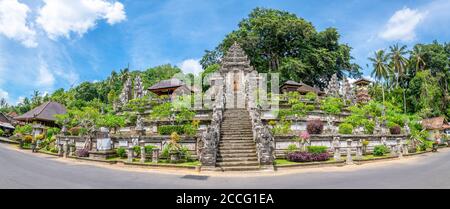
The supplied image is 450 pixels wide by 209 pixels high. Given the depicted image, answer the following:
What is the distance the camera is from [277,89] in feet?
142

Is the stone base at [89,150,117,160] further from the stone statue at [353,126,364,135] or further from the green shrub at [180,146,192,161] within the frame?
the stone statue at [353,126,364,135]

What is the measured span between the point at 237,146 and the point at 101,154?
9.27 meters

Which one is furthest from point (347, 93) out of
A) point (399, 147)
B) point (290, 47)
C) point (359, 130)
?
point (399, 147)

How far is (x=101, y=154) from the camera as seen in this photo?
61.9 ft

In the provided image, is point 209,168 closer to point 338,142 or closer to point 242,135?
point 242,135

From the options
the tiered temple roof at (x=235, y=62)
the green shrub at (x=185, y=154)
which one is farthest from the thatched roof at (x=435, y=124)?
the green shrub at (x=185, y=154)

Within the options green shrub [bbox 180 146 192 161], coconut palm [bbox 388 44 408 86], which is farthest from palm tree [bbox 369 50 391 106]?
green shrub [bbox 180 146 192 161]

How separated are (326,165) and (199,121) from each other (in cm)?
1040

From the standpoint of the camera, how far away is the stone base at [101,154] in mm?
18781

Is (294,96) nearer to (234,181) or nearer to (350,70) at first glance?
(234,181)

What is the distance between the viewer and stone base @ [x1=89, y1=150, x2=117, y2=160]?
61.6ft

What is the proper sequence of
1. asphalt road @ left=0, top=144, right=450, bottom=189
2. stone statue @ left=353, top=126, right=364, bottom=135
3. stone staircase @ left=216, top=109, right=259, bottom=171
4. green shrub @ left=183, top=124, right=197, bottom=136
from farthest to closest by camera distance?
stone statue @ left=353, top=126, right=364, bottom=135
green shrub @ left=183, top=124, right=197, bottom=136
stone staircase @ left=216, top=109, right=259, bottom=171
asphalt road @ left=0, top=144, right=450, bottom=189

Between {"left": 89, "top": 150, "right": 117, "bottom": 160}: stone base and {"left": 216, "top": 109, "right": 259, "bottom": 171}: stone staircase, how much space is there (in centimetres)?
773
